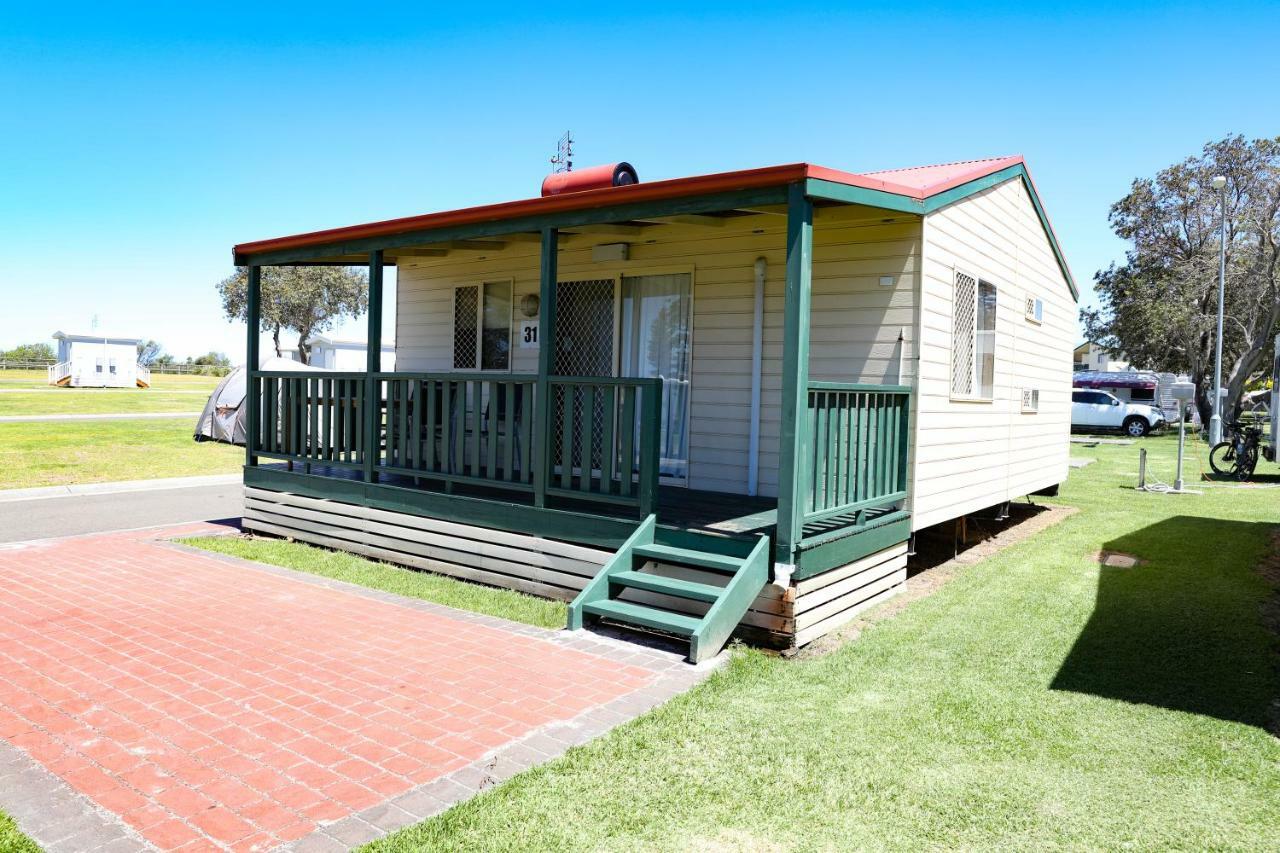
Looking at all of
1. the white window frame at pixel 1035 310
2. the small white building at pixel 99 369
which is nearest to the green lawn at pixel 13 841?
the white window frame at pixel 1035 310

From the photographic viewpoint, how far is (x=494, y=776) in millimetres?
3236

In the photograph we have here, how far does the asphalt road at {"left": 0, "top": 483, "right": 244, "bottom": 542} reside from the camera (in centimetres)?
876

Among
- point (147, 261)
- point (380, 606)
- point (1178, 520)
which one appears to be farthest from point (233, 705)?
point (147, 261)

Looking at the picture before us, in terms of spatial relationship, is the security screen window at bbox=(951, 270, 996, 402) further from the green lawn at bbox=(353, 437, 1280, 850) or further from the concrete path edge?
the concrete path edge

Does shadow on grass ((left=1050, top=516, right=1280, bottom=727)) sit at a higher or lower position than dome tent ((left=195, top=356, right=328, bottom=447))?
lower

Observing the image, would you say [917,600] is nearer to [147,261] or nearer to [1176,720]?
[1176,720]

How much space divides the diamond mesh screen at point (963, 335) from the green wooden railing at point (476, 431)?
99.3 inches

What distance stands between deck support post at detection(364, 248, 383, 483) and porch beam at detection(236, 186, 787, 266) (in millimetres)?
253

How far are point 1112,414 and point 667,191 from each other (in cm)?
2744

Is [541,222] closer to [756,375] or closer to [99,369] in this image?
[756,375]

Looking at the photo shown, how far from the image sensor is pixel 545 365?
6.14 metres

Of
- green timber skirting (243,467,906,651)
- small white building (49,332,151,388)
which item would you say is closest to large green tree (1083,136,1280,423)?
green timber skirting (243,467,906,651)

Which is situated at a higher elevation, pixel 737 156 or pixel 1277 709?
pixel 737 156

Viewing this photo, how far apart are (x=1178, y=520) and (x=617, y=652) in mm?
7882
